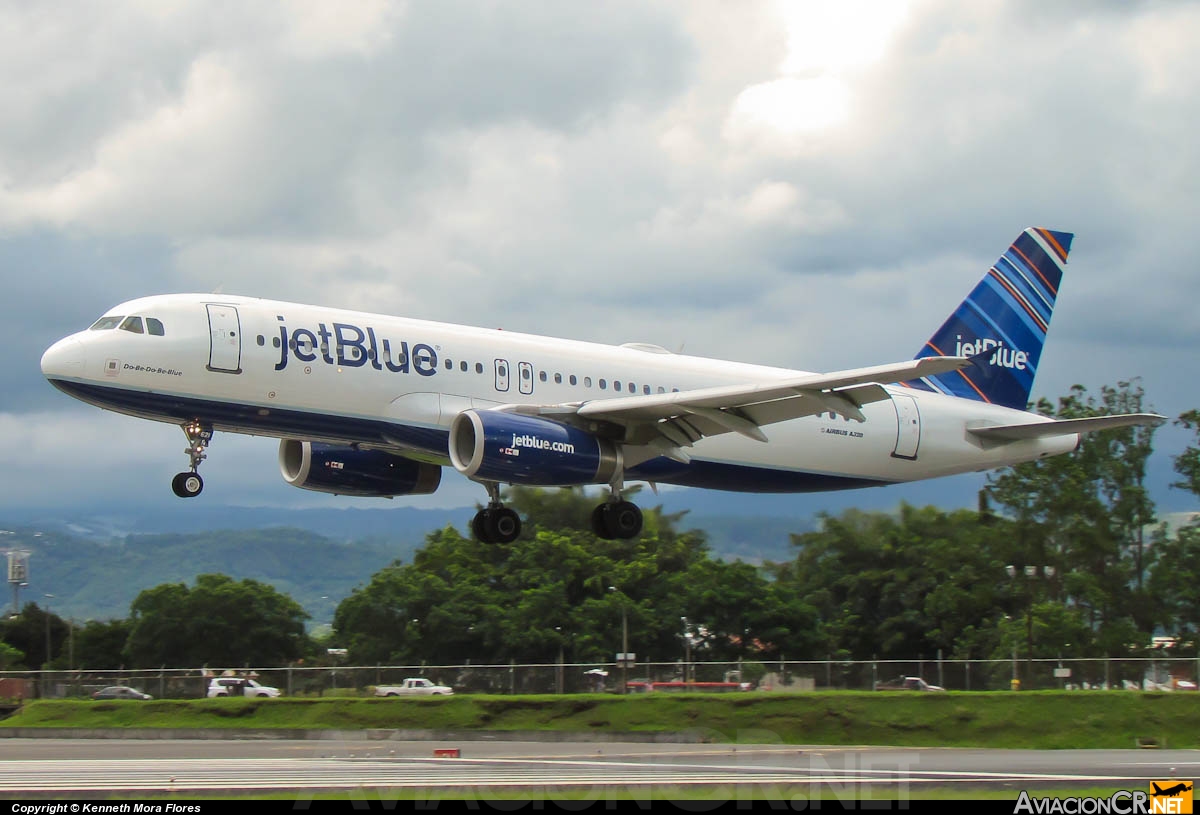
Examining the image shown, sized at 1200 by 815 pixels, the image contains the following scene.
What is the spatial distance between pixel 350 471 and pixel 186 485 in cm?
611

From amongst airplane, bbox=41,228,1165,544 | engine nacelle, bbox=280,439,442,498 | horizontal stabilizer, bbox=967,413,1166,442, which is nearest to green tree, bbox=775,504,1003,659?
horizontal stabilizer, bbox=967,413,1166,442

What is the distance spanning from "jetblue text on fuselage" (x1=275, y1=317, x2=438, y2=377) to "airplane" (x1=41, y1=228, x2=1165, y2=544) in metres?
0.04

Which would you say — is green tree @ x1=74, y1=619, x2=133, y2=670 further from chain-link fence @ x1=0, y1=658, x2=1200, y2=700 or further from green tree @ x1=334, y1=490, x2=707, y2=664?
chain-link fence @ x1=0, y1=658, x2=1200, y2=700

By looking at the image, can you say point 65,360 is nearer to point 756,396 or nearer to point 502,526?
point 502,526

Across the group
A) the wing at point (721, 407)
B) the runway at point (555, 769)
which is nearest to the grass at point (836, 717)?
the runway at point (555, 769)

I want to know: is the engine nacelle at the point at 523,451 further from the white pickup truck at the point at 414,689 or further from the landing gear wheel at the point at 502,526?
the white pickup truck at the point at 414,689

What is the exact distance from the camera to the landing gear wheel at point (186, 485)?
29250 mm

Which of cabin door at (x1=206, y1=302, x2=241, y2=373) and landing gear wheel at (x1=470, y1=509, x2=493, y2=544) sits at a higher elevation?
cabin door at (x1=206, y1=302, x2=241, y2=373)

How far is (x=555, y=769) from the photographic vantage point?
24297 mm

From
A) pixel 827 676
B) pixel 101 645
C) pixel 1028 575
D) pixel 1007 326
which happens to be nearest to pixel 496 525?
pixel 827 676

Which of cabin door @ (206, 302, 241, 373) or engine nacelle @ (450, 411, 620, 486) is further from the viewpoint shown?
engine nacelle @ (450, 411, 620, 486)

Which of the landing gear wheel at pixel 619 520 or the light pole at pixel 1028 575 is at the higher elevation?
the landing gear wheel at pixel 619 520

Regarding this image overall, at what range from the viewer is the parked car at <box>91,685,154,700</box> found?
43.2 meters

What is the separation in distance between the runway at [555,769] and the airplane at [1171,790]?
2.80 ft
